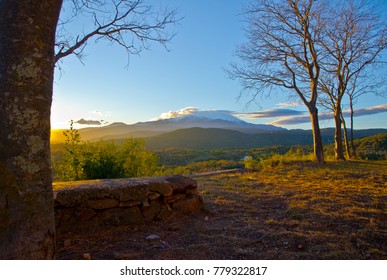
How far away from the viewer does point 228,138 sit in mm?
43656

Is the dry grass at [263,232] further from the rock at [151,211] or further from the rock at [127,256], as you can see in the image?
the rock at [151,211]

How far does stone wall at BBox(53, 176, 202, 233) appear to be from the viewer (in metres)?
3.62

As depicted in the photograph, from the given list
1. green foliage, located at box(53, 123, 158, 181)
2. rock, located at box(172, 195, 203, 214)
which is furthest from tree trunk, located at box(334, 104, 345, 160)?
rock, located at box(172, 195, 203, 214)

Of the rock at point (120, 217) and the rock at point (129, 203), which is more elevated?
the rock at point (129, 203)

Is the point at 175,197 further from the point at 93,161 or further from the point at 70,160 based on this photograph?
the point at 70,160

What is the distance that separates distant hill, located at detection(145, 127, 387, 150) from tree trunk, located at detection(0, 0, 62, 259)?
31209 mm

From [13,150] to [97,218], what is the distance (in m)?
1.95

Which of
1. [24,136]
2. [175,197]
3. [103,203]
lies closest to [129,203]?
[103,203]

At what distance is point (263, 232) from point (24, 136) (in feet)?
9.47

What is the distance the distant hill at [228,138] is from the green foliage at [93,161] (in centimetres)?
2567

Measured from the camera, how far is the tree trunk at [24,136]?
207cm

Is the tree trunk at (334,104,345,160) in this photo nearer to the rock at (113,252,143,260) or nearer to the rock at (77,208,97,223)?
the rock at (77,208,97,223)

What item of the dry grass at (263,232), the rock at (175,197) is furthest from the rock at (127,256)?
the rock at (175,197)
